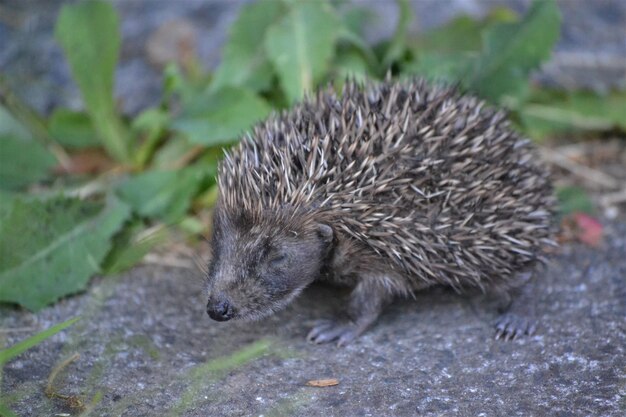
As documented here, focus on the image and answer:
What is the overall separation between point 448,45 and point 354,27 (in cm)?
88

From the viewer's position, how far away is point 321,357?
4777 millimetres

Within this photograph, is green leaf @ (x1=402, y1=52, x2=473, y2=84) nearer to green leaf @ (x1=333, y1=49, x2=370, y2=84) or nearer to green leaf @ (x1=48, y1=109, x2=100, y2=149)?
green leaf @ (x1=333, y1=49, x2=370, y2=84)

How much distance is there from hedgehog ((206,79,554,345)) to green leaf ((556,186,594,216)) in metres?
1.31

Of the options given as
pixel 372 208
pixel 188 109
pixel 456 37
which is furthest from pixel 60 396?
pixel 456 37

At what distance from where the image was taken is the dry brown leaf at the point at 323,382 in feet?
14.4

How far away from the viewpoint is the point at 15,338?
4.82 meters

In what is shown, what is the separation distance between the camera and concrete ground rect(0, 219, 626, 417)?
416 cm

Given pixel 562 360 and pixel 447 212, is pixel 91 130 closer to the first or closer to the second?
pixel 447 212

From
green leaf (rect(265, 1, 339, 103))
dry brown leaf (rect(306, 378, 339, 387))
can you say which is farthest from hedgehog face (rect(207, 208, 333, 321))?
green leaf (rect(265, 1, 339, 103))

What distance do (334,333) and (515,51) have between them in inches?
110

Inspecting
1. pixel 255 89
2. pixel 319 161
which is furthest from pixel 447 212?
pixel 255 89

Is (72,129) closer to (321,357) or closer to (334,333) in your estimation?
(334,333)

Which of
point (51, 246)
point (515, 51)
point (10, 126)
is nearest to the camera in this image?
point (51, 246)

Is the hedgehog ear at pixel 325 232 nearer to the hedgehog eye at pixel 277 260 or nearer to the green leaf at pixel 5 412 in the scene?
the hedgehog eye at pixel 277 260
